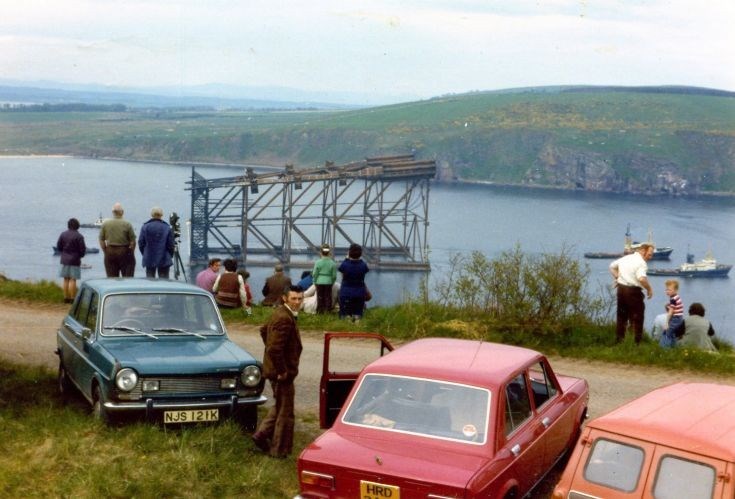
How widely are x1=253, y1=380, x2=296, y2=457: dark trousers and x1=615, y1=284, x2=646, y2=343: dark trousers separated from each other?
6.40 m

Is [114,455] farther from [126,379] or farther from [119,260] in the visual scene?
[119,260]

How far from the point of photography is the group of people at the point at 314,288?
16.2m

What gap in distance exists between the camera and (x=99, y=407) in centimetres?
963

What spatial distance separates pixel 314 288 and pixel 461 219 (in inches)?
4919

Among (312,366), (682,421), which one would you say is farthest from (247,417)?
(682,421)

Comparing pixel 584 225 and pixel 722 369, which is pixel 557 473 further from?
pixel 584 225

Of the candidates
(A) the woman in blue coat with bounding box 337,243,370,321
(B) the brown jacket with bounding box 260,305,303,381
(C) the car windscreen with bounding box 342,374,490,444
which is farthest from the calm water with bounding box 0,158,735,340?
(C) the car windscreen with bounding box 342,374,490,444

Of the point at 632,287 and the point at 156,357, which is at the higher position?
the point at 632,287

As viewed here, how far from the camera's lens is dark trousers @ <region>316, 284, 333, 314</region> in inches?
665

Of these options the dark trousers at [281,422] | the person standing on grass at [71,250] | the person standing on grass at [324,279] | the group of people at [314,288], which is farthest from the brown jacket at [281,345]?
the person standing on grass at [71,250]

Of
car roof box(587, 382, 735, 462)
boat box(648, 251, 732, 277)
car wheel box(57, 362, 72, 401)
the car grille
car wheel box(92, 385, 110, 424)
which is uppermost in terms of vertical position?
car roof box(587, 382, 735, 462)

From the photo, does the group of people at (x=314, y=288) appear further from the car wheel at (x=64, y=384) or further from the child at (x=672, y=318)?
the car wheel at (x=64, y=384)

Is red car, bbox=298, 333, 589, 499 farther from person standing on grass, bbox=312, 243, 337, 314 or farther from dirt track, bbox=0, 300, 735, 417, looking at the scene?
person standing on grass, bbox=312, 243, 337, 314

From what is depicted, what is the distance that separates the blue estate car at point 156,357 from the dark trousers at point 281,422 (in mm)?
388
